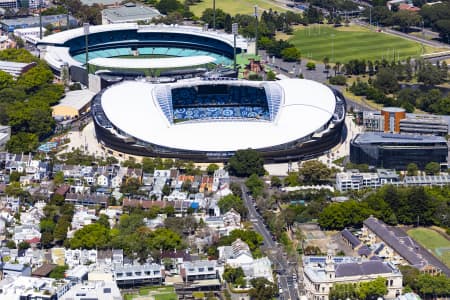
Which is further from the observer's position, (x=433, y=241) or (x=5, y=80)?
(x=5, y=80)

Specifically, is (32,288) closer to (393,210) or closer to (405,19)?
(393,210)

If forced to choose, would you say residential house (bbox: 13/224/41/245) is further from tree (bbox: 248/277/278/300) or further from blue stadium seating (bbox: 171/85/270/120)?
blue stadium seating (bbox: 171/85/270/120)

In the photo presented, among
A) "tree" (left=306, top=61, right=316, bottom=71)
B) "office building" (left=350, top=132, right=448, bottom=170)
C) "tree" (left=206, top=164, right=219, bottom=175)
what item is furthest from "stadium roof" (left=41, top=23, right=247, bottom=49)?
"tree" (left=206, top=164, right=219, bottom=175)

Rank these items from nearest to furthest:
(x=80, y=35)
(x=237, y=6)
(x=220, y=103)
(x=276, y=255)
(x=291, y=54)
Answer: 1. (x=276, y=255)
2. (x=220, y=103)
3. (x=291, y=54)
4. (x=80, y=35)
5. (x=237, y=6)

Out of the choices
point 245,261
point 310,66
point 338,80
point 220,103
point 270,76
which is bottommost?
point 310,66

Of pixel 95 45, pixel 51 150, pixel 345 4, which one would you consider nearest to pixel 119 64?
pixel 95 45

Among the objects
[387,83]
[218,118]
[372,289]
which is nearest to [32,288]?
[372,289]
